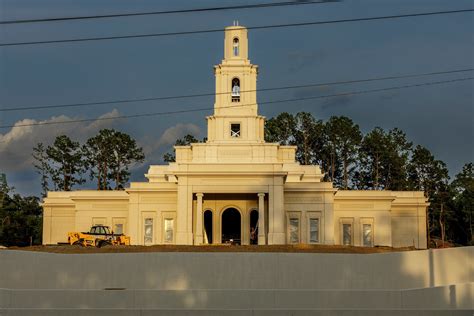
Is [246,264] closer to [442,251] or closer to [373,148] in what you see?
[442,251]

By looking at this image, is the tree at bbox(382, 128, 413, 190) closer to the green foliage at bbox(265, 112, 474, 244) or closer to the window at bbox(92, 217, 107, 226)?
the green foliage at bbox(265, 112, 474, 244)

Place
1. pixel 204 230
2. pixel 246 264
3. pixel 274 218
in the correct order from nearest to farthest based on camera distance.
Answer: pixel 246 264, pixel 274 218, pixel 204 230

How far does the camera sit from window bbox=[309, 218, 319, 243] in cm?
5304

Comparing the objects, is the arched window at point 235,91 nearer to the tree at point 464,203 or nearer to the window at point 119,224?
the window at point 119,224

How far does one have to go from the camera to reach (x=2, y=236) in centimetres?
7606

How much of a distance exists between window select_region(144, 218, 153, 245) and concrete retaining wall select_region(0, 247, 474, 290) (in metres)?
17.7

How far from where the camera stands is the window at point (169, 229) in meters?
54.0

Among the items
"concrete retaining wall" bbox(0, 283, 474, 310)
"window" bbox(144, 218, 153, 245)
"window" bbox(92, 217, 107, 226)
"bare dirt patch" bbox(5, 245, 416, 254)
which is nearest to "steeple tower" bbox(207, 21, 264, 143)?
"window" bbox(144, 218, 153, 245)

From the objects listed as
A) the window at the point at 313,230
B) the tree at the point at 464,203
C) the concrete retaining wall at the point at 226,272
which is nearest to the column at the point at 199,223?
the window at the point at 313,230

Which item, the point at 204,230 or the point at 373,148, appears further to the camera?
the point at 373,148

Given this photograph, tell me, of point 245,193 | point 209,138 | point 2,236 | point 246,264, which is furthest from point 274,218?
point 2,236

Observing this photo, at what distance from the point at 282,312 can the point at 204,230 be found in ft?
77.4

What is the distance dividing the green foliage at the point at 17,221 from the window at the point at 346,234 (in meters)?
31.4

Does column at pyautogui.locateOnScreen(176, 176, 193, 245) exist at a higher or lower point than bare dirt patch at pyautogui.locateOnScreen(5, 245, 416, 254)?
higher
